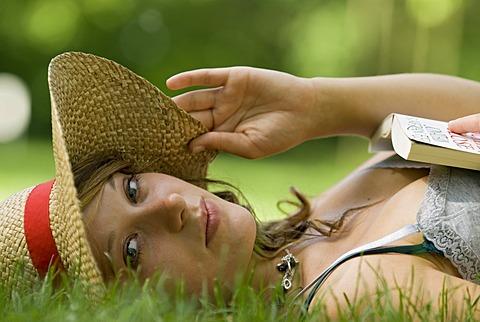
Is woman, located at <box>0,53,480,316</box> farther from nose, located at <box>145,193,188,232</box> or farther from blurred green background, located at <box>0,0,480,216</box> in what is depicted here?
blurred green background, located at <box>0,0,480,216</box>

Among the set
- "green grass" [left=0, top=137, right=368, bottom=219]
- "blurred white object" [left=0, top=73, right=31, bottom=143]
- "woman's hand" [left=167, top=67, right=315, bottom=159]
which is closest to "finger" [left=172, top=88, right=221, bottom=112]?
"woman's hand" [left=167, top=67, right=315, bottom=159]

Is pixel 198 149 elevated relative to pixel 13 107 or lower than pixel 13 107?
elevated

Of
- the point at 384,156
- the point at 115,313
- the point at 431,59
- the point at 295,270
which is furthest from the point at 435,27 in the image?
the point at 115,313

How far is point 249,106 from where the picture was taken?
8.17 ft

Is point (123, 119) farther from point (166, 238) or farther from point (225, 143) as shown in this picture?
point (166, 238)

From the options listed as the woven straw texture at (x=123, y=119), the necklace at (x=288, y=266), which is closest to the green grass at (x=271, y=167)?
the woven straw texture at (x=123, y=119)

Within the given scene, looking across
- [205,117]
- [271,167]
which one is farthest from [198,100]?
[271,167]

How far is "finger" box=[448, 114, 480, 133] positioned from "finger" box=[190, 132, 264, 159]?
615 mm

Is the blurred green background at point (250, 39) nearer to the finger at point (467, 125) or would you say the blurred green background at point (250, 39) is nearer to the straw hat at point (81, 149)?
the straw hat at point (81, 149)

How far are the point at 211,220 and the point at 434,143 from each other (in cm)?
56

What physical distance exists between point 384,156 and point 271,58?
7.70 metres

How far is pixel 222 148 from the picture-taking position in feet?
7.94

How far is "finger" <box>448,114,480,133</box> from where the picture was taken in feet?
6.68

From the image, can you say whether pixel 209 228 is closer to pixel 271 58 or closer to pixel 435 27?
pixel 435 27
